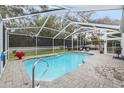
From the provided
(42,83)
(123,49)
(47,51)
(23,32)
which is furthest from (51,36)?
(42,83)

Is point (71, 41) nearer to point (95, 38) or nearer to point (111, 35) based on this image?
point (95, 38)

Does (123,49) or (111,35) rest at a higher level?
(111,35)

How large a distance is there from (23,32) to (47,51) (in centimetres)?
579

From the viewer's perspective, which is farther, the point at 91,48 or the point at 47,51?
the point at 91,48

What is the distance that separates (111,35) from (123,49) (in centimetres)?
385

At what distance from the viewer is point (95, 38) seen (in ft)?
93.5

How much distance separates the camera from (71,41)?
28109mm
